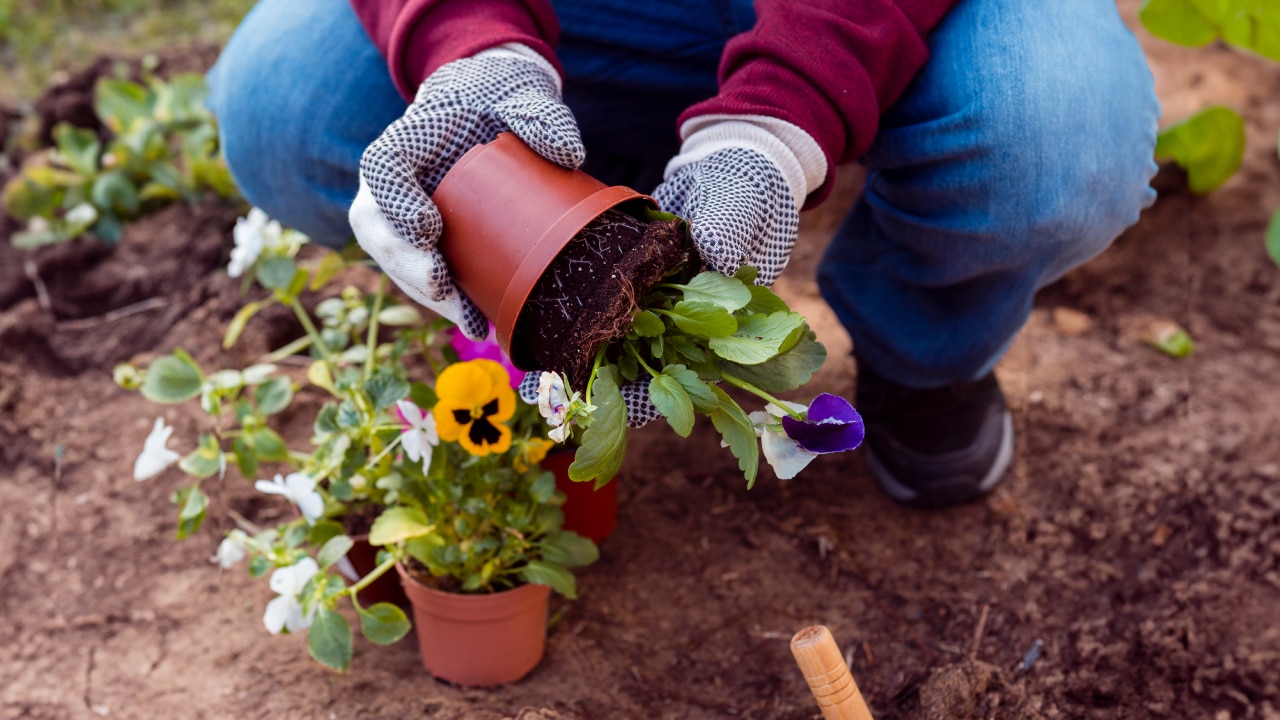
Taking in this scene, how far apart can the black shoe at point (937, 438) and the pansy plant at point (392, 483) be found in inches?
22.4

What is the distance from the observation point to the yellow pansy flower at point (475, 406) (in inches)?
46.0

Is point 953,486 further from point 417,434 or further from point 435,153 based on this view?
point 435,153

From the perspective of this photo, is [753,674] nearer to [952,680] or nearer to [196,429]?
[952,680]

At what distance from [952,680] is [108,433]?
1.41 m

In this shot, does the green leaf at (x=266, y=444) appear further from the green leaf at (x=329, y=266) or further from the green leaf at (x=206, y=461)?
the green leaf at (x=329, y=266)

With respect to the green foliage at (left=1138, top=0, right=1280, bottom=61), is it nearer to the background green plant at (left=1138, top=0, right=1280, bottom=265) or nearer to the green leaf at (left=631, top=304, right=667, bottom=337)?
the background green plant at (left=1138, top=0, right=1280, bottom=265)

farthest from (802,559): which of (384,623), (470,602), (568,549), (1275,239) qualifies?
(1275,239)

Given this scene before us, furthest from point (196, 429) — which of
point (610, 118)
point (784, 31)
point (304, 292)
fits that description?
point (784, 31)

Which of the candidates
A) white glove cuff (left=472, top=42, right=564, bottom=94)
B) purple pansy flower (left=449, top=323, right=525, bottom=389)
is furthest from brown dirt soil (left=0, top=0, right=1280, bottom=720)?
white glove cuff (left=472, top=42, right=564, bottom=94)

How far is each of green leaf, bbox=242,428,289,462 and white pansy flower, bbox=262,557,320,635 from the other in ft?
0.73

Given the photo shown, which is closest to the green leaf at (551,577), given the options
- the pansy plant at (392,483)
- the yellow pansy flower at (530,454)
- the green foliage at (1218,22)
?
the pansy plant at (392,483)

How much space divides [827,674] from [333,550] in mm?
589

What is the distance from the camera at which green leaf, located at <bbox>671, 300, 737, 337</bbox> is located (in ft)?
3.10

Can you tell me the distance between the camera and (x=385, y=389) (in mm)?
1274
